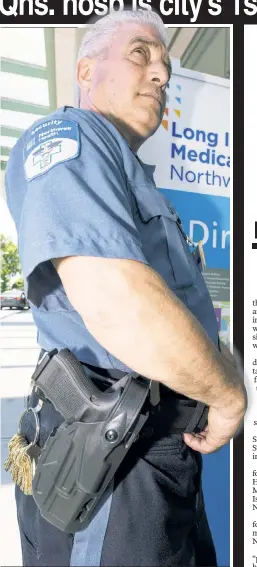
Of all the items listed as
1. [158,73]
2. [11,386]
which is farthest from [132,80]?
[11,386]

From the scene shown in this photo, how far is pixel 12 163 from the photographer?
0.61 meters

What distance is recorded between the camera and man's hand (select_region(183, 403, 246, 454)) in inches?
22.7

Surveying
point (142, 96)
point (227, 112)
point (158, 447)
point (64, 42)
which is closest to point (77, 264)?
point (158, 447)

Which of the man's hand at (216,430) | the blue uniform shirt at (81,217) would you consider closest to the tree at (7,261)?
the blue uniform shirt at (81,217)

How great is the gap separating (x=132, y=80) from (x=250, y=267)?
0.49 metres

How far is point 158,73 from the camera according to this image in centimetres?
75

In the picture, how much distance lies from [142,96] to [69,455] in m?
0.58

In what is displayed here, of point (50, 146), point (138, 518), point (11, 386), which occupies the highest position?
point (50, 146)

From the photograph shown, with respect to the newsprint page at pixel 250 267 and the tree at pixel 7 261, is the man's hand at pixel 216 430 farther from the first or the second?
the tree at pixel 7 261

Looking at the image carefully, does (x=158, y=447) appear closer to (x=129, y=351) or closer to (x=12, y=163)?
(x=129, y=351)

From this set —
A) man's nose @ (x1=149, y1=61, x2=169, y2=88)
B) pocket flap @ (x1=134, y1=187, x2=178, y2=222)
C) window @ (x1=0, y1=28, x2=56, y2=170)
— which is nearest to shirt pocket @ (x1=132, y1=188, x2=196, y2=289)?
pocket flap @ (x1=134, y1=187, x2=178, y2=222)

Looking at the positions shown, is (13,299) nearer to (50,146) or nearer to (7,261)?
(7,261)

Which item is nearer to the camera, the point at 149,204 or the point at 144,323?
the point at 144,323

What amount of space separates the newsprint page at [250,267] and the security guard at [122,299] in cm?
29
